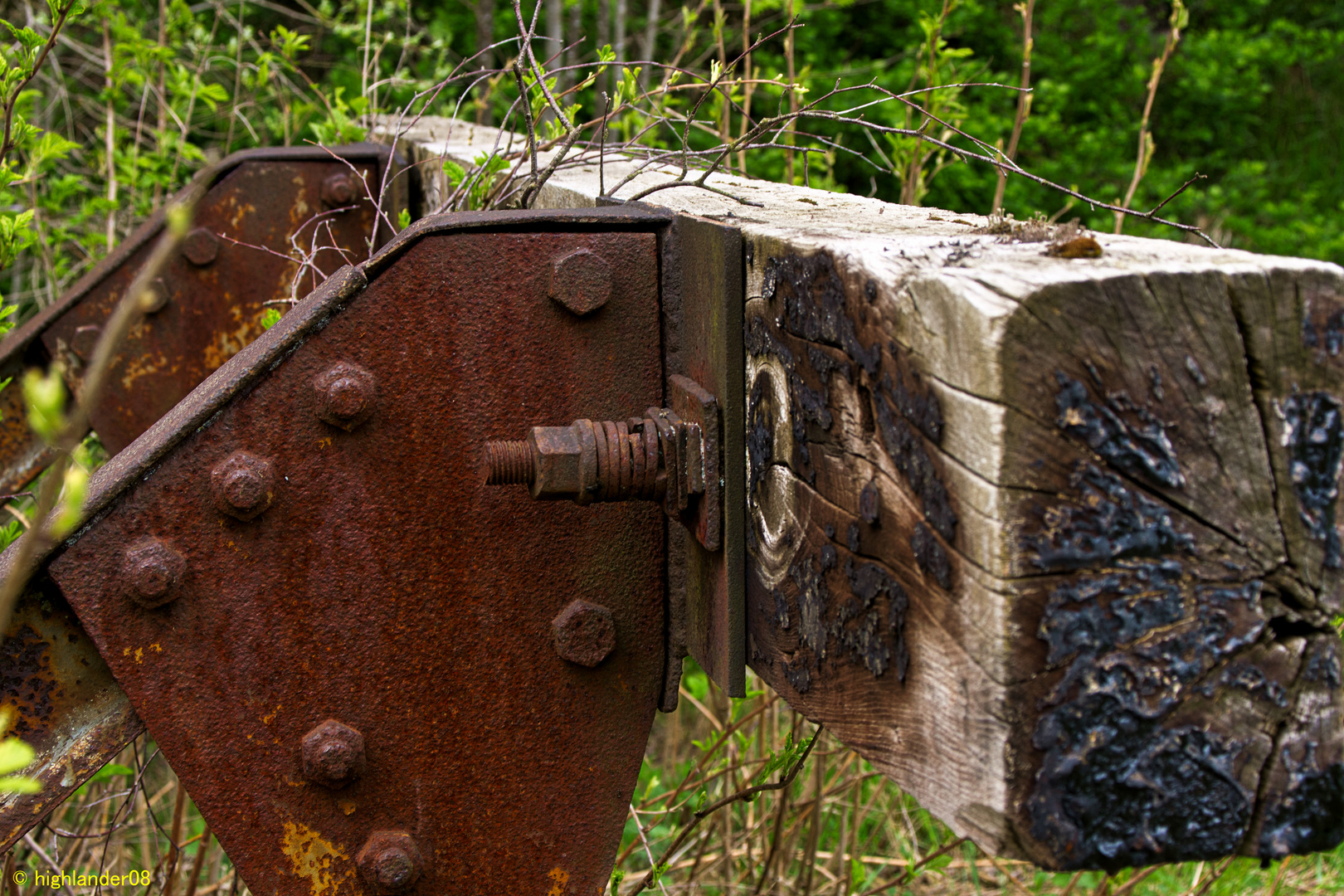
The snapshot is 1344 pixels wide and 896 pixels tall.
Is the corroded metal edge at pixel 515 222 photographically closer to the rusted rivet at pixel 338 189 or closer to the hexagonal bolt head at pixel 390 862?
the hexagonal bolt head at pixel 390 862

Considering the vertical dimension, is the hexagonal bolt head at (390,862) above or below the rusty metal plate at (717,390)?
below

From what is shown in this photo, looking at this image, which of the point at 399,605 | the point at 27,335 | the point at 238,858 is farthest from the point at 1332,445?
the point at 27,335

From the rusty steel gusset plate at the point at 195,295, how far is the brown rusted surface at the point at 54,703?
3.87 feet

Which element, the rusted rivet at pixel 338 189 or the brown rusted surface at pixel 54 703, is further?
the rusted rivet at pixel 338 189

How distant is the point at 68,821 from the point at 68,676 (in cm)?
254

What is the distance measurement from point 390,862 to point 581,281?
0.70 metres

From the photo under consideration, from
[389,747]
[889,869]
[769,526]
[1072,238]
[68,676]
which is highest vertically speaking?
[1072,238]

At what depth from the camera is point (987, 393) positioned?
76cm

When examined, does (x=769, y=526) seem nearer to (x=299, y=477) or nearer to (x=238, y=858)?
(x=299, y=477)

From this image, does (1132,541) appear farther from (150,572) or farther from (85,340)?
(85,340)

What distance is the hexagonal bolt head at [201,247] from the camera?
2.26 meters

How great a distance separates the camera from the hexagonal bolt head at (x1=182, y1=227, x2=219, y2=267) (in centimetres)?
226

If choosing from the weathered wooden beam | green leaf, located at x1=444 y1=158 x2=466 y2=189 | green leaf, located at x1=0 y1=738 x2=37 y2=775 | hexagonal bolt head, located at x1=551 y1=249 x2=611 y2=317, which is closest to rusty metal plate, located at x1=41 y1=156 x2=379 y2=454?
green leaf, located at x1=444 y1=158 x2=466 y2=189

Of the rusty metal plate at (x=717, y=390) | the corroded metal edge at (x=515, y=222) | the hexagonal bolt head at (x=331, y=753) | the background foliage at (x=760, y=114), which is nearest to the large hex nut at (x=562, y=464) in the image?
the rusty metal plate at (x=717, y=390)
